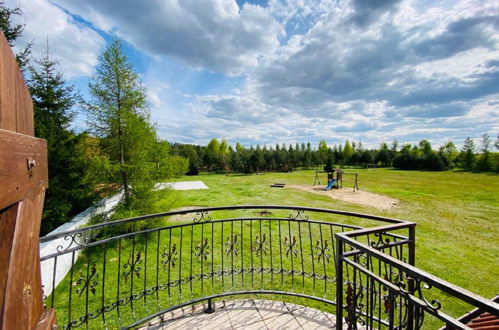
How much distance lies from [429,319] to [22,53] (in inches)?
421

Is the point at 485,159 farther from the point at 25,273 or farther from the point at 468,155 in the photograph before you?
the point at 25,273

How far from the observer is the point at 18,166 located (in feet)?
2.13

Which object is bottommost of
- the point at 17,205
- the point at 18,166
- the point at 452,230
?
the point at 452,230

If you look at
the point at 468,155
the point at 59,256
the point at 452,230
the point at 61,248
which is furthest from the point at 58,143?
the point at 468,155

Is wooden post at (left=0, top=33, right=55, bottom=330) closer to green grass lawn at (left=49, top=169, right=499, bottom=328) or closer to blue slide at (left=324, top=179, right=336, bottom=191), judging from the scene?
green grass lawn at (left=49, top=169, right=499, bottom=328)

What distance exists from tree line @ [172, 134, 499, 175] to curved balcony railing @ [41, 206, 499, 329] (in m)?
25.2

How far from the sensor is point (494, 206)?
1167 centimetres

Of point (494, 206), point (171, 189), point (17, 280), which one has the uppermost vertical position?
point (17, 280)

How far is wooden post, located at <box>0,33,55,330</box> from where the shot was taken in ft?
1.91

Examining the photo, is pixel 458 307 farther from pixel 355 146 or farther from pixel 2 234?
pixel 355 146

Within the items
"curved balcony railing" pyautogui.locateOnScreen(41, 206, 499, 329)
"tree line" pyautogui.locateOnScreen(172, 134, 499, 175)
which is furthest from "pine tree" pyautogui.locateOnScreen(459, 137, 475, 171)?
"curved balcony railing" pyautogui.locateOnScreen(41, 206, 499, 329)

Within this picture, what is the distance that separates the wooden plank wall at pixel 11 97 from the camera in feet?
2.02

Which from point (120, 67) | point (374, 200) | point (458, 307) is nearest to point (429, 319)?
point (458, 307)

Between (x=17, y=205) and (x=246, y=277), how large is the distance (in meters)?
4.34
